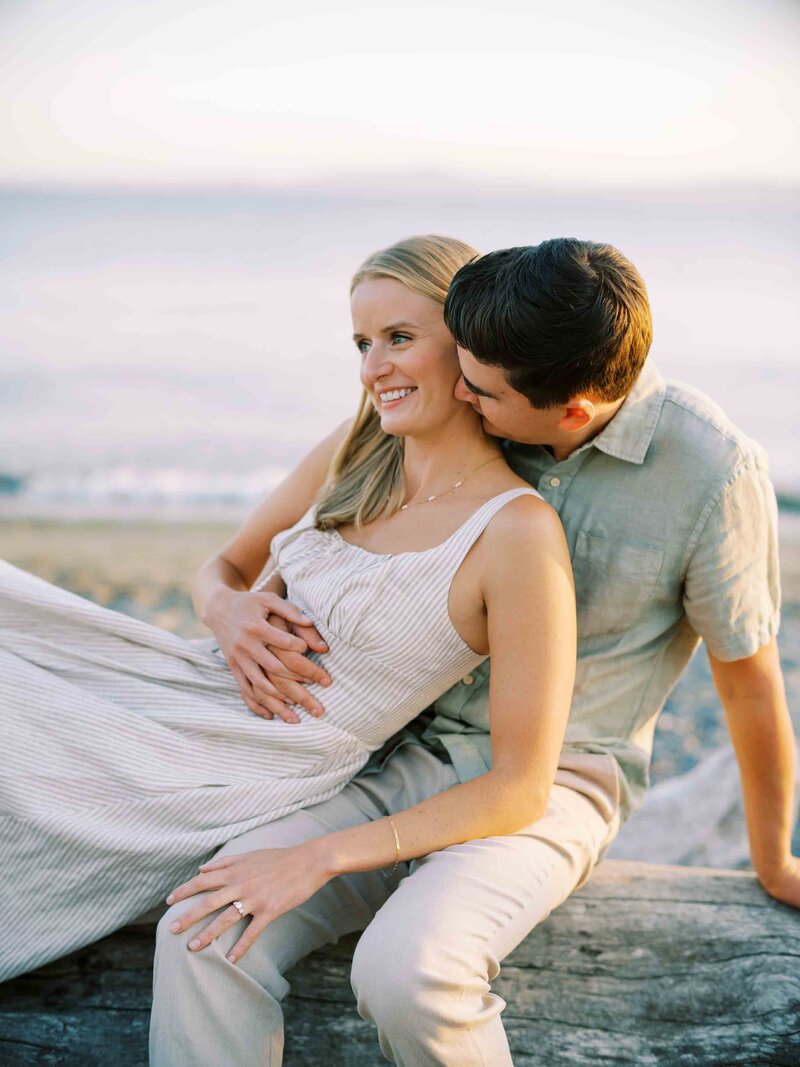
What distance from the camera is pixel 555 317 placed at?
6.70 feet

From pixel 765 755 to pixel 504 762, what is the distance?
0.83m

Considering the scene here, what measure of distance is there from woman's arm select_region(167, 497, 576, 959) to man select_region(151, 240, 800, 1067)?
0.27 ft

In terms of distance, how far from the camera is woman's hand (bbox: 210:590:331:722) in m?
2.34

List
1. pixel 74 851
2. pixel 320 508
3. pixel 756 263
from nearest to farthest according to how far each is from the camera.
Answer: pixel 74 851 → pixel 320 508 → pixel 756 263

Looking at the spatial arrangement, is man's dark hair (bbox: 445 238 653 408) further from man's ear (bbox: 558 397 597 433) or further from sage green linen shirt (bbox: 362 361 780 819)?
sage green linen shirt (bbox: 362 361 780 819)

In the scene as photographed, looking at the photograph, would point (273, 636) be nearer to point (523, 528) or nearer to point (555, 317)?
point (523, 528)

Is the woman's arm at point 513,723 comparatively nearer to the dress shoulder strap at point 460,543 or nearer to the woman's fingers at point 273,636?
the dress shoulder strap at point 460,543

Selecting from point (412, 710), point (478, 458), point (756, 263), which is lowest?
point (756, 263)

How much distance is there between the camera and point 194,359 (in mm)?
20406

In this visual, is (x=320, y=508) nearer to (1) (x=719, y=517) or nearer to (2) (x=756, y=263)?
(1) (x=719, y=517)

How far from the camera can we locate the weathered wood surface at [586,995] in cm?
218

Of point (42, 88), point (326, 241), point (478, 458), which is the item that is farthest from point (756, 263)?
point (478, 458)

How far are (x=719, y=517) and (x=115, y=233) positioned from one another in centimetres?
2480

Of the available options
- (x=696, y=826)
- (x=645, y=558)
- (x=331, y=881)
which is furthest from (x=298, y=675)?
(x=696, y=826)
